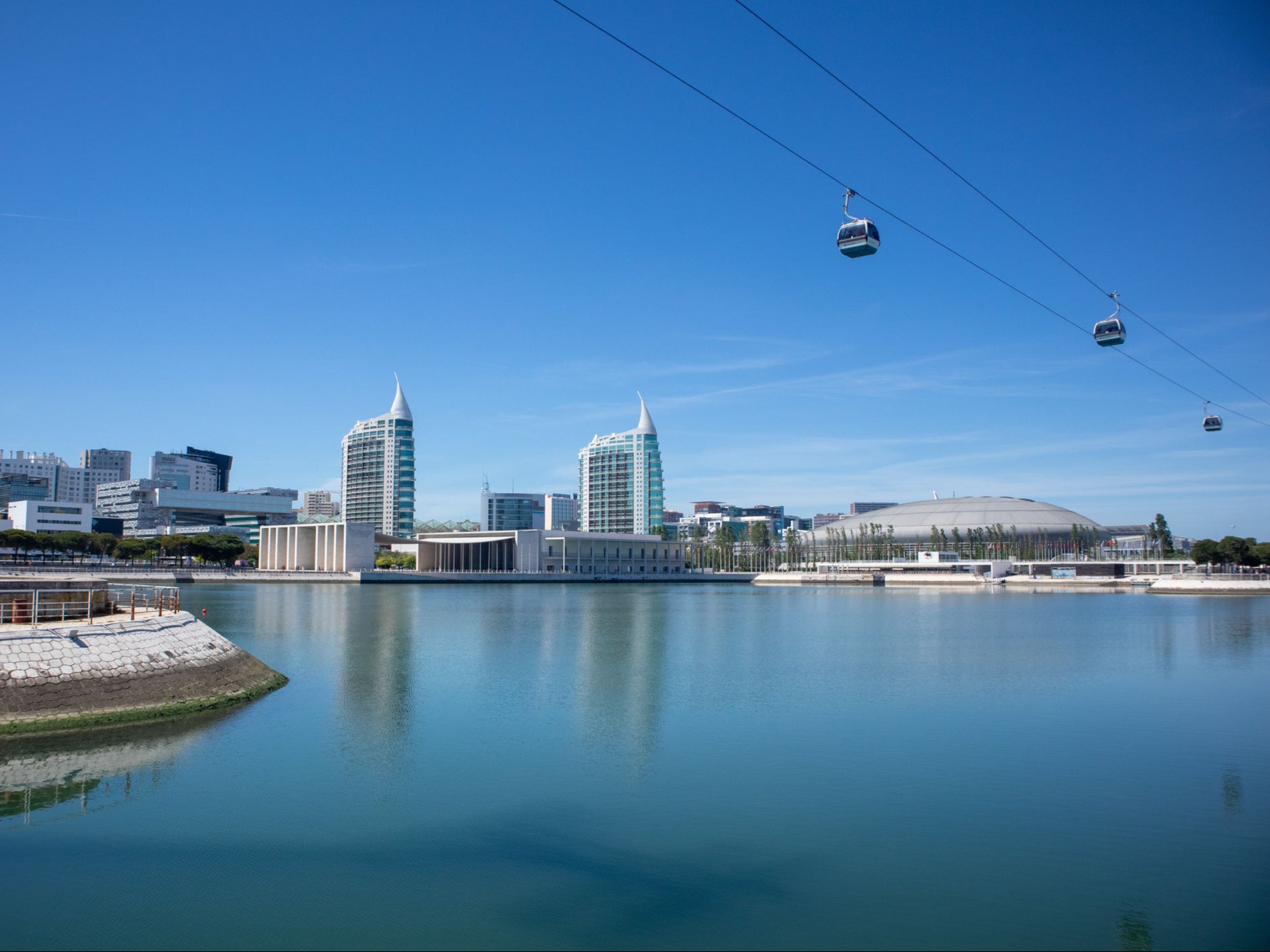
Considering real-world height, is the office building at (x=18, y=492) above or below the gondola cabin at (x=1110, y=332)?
above

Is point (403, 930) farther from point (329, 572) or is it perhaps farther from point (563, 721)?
point (329, 572)

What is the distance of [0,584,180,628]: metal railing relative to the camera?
21.3m

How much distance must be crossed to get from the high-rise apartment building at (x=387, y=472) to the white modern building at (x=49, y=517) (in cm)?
4736

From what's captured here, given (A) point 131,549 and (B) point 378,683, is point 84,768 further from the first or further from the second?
(A) point 131,549

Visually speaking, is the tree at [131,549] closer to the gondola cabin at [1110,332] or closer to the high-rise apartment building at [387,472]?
the high-rise apartment building at [387,472]

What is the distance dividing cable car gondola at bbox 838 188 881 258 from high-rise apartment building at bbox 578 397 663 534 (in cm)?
17229

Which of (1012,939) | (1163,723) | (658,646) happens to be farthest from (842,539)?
(1012,939)

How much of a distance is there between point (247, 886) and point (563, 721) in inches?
441

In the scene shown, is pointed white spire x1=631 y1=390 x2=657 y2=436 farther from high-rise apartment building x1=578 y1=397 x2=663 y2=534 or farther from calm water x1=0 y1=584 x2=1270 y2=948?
calm water x1=0 y1=584 x2=1270 y2=948

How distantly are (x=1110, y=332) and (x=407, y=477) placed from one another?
16654 centimetres

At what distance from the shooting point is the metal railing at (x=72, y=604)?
69.8 feet

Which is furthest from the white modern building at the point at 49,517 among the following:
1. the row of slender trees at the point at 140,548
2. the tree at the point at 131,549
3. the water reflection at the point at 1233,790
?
the water reflection at the point at 1233,790

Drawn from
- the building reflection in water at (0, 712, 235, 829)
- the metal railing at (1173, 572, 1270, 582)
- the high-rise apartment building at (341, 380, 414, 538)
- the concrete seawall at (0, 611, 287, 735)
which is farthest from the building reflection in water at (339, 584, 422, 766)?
the high-rise apartment building at (341, 380, 414, 538)

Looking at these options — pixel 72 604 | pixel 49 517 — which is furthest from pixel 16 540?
pixel 72 604
